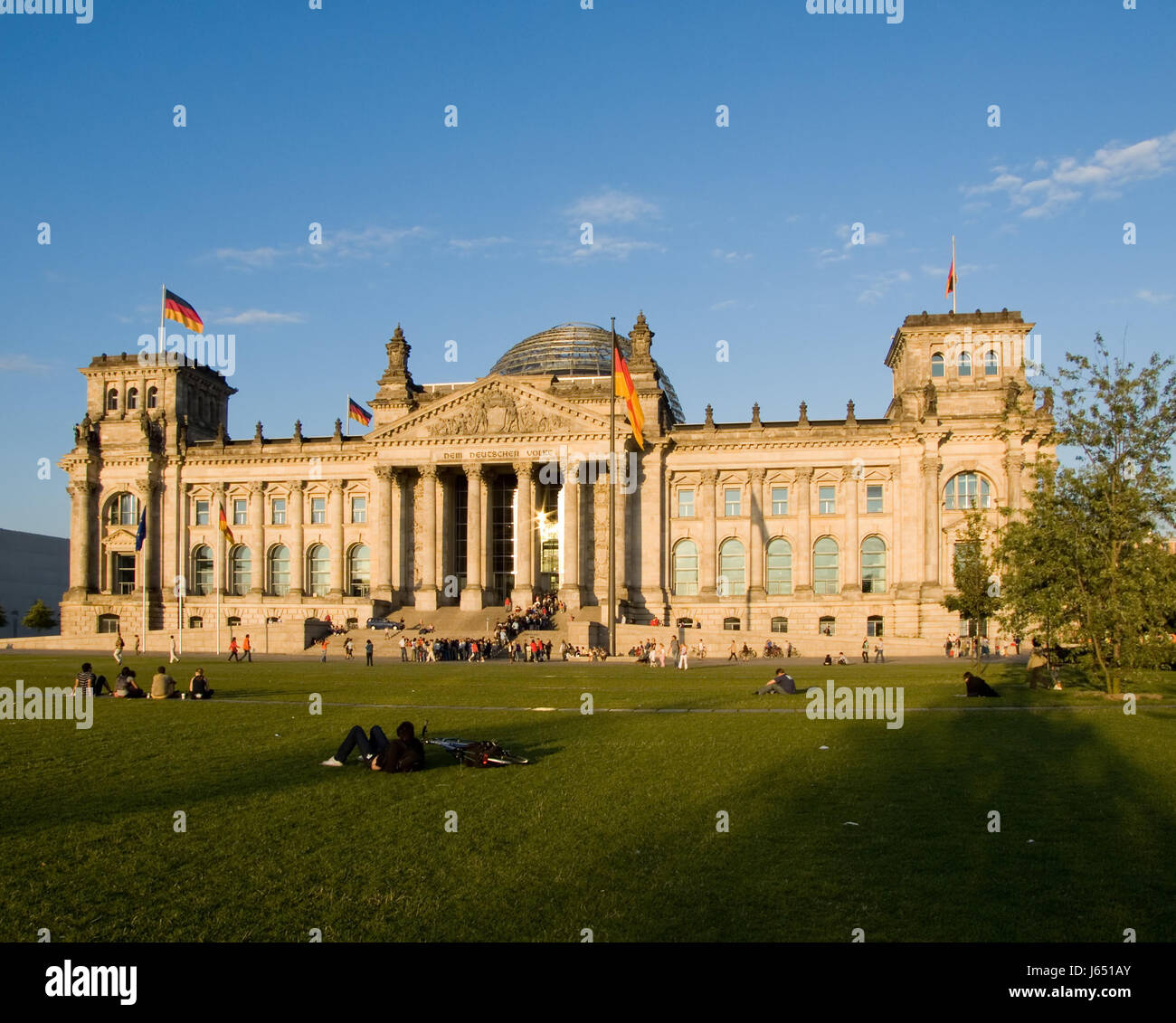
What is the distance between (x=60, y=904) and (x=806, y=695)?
87.2ft

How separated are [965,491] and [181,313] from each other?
5711cm

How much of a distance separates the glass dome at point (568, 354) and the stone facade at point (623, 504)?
9323 millimetres

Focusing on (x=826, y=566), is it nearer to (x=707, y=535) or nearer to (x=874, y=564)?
(x=874, y=564)

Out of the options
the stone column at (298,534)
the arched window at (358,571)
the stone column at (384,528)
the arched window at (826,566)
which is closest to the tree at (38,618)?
the stone column at (298,534)

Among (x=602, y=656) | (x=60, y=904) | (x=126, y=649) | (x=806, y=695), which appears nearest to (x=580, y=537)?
(x=602, y=656)

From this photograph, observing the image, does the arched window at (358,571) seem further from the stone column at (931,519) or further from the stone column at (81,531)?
the stone column at (931,519)

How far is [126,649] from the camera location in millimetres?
73375

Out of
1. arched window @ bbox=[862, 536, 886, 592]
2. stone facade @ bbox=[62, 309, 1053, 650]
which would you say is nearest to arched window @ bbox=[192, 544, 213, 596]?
stone facade @ bbox=[62, 309, 1053, 650]

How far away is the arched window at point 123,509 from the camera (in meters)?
85.9

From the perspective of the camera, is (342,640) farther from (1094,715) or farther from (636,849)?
(636,849)

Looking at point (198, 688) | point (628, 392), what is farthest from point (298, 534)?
point (198, 688)

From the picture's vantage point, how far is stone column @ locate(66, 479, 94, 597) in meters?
84.0

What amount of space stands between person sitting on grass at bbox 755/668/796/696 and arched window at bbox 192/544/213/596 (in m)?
63.3

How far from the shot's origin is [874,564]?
2943 inches
